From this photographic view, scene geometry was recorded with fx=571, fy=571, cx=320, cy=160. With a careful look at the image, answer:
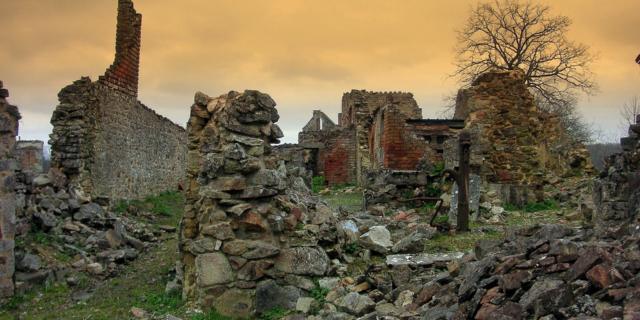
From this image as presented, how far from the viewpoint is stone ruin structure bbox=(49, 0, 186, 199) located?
525 inches

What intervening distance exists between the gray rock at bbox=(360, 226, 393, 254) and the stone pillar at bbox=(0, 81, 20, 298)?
4956 millimetres

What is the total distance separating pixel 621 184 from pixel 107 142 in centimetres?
1184

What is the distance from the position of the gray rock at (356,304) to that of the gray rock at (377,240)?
1765 millimetres

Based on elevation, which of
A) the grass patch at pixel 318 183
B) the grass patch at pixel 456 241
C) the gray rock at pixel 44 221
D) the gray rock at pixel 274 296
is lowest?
the gray rock at pixel 274 296

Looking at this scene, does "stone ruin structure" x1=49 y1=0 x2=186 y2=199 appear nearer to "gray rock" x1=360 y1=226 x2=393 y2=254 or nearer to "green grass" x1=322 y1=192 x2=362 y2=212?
"green grass" x1=322 y1=192 x2=362 y2=212

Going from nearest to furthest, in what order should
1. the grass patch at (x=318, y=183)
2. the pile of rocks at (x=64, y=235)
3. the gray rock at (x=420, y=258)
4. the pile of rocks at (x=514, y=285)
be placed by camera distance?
the pile of rocks at (x=514, y=285) → the gray rock at (x=420, y=258) → the pile of rocks at (x=64, y=235) → the grass patch at (x=318, y=183)

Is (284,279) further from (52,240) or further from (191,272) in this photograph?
(52,240)

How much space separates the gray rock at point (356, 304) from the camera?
5891mm

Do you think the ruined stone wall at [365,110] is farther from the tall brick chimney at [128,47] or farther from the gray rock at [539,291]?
the gray rock at [539,291]

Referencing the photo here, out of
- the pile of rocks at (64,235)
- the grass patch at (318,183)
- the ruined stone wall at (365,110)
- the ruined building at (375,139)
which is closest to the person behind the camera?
the pile of rocks at (64,235)

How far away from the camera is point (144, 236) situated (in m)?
12.1

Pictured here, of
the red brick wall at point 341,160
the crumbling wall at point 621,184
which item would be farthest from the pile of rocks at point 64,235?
the red brick wall at point 341,160

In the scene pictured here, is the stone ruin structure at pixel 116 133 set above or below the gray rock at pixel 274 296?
above

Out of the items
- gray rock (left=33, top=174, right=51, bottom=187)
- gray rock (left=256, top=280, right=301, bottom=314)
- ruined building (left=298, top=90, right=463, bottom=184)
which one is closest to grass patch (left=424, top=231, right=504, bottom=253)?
gray rock (left=256, top=280, right=301, bottom=314)
